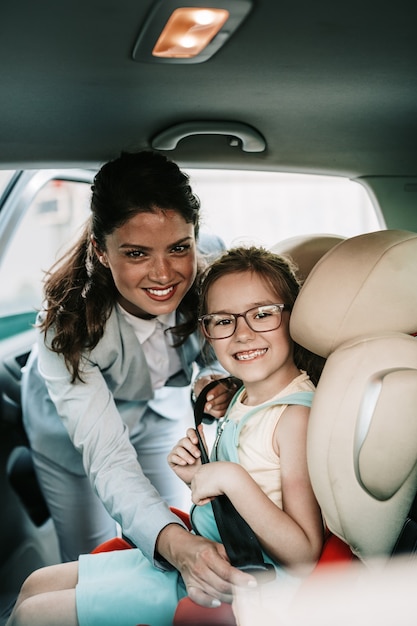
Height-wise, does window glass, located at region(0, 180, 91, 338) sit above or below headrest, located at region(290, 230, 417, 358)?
above

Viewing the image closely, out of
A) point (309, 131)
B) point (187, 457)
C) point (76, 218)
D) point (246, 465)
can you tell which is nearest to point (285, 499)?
point (246, 465)

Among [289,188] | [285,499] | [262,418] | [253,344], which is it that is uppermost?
[289,188]

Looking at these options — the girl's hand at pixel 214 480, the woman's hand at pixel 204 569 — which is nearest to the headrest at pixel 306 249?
the girl's hand at pixel 214 480

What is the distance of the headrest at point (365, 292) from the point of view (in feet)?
3.84

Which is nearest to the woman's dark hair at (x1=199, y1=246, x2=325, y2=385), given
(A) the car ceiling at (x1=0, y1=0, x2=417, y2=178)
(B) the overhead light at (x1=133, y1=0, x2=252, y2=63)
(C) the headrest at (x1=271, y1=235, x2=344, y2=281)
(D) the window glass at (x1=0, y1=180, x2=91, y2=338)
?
(C) the headrest at (x1=271, y1=235, x2=344, y2=281)

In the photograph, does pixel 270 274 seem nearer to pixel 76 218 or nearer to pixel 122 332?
pixel 122 332

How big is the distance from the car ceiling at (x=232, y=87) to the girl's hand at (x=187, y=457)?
729 mm

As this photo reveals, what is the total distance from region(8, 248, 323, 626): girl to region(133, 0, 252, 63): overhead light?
1.59ft

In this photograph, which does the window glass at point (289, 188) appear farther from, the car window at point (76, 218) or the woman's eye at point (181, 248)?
the woman's eye at point (181, 248)

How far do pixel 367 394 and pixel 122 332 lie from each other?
0.85 m

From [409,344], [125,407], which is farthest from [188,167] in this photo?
[409,344]

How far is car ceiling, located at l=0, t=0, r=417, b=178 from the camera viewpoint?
1.07m

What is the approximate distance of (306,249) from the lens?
1.71 metres

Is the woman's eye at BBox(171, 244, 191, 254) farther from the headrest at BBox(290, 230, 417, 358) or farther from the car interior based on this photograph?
the headrest at BBox(290, 230, 417, 358)
